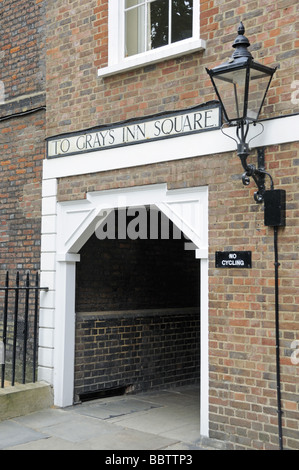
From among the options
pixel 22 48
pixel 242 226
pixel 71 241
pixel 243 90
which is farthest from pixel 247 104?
pixel 22 48

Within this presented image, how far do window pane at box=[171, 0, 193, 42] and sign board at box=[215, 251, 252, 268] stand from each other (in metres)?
2.41

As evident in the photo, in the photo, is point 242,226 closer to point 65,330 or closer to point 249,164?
point 249,164

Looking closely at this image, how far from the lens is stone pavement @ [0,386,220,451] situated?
5.52 metres

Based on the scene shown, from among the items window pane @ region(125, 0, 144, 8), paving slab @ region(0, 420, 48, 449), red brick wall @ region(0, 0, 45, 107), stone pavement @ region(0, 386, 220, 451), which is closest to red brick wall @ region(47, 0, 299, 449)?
stone pavement @ region(0, 386, 220, 451)

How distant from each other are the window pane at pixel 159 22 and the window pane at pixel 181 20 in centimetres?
11

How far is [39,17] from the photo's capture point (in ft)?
25.4

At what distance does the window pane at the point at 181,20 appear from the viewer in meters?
6.10

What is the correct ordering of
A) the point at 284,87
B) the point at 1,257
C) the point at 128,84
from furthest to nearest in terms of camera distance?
1. the point at 1,257
2. the point at 128,84
3. the point at 284,87

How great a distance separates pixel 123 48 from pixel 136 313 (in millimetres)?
3526

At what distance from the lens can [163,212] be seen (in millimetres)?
6059

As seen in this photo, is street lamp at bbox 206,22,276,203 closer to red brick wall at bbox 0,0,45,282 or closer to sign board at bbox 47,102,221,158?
sign board at bbox 47,102,221,158

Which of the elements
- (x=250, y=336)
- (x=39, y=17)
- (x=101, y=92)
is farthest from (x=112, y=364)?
(x=39, y=17)

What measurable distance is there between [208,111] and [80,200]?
6.76 feet

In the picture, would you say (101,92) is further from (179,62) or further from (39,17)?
(39,17)
